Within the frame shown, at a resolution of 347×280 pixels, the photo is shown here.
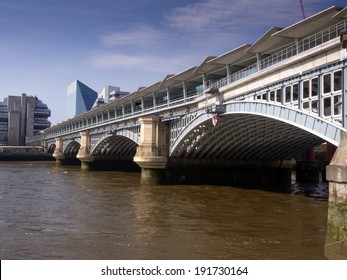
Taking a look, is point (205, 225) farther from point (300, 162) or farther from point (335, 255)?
point (300, 162)

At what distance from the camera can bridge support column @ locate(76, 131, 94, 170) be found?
57969mm

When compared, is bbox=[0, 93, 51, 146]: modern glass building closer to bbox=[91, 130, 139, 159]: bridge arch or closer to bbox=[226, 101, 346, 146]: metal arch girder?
bbox=[91, 130, 139, 159]: bridge arch

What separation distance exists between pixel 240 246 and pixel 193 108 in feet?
65.5

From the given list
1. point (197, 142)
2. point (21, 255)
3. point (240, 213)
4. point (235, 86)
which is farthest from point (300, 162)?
point (21, 255)

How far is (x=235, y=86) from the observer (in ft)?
81.6

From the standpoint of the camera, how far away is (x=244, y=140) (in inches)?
1296

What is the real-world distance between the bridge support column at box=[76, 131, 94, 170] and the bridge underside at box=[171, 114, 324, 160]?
2611 cm

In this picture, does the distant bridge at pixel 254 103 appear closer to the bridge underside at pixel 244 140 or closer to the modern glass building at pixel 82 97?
the bridge underside at pixel 244 140

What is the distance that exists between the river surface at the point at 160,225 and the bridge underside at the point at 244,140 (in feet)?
15.3

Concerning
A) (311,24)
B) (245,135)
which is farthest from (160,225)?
(245,135)

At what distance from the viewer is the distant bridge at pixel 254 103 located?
16.3 m

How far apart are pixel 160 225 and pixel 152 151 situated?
729 inches

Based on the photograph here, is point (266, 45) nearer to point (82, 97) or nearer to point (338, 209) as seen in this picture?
point (338, 209)

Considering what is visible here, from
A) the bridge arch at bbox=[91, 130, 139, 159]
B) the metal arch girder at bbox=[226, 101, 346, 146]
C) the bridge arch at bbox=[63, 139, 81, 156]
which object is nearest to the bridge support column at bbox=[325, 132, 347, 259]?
the metal arch girder at bbox=[226, 101, 346, 146]
